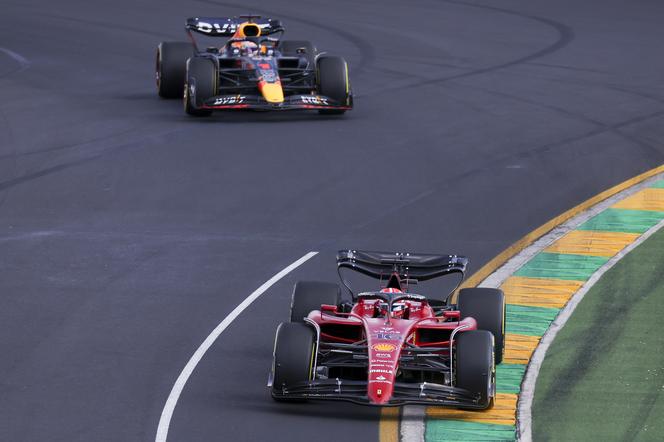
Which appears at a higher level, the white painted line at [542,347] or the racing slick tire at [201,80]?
the white painted line at [542,347]

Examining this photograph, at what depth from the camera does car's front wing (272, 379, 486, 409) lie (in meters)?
13.2

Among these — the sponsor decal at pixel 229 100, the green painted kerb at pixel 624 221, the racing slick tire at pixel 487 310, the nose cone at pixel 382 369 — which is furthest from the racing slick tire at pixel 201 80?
the nose cone at pixel 382 369

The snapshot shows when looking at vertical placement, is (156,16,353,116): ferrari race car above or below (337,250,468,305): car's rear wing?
below

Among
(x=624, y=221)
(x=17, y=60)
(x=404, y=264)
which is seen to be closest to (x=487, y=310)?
(x=404, y=264)

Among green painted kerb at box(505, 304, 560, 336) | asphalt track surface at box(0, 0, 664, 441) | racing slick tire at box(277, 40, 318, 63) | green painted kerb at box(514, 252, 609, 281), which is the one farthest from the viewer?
racing slick tire at box(277, 40, 318, 63)

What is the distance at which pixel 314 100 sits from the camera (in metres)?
26.7

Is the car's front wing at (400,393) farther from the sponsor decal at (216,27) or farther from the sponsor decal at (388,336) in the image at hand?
the sponsor decal at (216,27)

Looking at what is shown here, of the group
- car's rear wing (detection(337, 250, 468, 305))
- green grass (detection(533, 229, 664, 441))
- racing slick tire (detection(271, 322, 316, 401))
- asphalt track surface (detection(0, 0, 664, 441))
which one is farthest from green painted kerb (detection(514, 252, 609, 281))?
A: racing slick tire (detection(271, 322, 316, 401))

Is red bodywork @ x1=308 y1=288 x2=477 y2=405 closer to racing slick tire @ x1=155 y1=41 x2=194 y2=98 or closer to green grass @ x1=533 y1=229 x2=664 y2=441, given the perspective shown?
green grass @ x1=533 y1=229 x2=664 y2=441

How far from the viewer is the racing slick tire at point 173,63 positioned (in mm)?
Result: 28875

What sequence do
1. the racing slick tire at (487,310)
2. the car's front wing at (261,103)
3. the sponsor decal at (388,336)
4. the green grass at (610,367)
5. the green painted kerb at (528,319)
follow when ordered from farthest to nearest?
the car's front wing at (261,103) < the green painted kerb at (528,319) < the racing slick tire at (487,310) < the sponsor decal at (388,336) < the green grass at (610,367)

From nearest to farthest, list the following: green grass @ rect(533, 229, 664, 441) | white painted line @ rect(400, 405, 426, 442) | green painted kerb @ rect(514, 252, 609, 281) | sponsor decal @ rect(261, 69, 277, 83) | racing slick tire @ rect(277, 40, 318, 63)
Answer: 1. white painted line @ rect(400, 405, 426, 442)
2. green grass @ rect(533, 229, 664, 441)
3. green painted kerb @ rect(514, 252, 609, 281)
4. sponsor decal @ rect(261, 69, 277, 83)
5. racing slick tire @ rect(277, 40, 318, 63)

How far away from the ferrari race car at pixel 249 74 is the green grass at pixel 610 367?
31.5 feet

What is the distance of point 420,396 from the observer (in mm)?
13211
